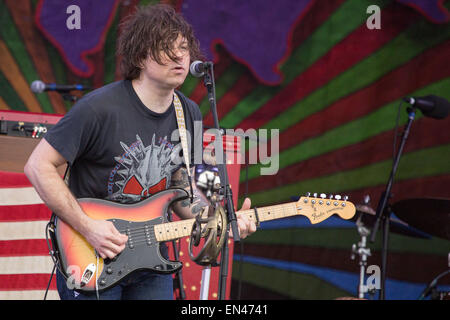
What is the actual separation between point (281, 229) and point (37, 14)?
254 cm

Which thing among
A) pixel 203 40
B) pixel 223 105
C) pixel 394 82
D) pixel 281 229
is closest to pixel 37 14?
pixel 203 40

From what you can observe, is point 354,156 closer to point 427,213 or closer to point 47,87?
point 427,213

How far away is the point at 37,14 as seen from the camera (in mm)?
4062

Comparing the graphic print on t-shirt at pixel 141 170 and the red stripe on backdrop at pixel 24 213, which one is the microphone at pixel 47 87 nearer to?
the red stripe on backdrop at pixel 24 213

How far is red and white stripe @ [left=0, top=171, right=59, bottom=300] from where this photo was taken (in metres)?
3.29

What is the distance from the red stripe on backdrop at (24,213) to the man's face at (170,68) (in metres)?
1.34

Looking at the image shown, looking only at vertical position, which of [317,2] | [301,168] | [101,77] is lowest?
[301,168]

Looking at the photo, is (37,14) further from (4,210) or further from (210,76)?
(210,76)

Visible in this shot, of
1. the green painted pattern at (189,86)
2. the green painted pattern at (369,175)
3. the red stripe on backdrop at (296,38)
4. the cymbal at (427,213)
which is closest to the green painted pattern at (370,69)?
the red stripe on backdrop at (296,38)

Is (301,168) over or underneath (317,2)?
underneath

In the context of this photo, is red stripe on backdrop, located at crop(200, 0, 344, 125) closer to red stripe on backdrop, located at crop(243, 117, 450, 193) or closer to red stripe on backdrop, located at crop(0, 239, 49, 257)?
red stripe on backdrop, located at crop(243, 117, 450, 193)

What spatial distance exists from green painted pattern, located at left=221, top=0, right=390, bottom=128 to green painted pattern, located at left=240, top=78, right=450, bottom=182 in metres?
0.46

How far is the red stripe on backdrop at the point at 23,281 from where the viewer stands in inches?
129

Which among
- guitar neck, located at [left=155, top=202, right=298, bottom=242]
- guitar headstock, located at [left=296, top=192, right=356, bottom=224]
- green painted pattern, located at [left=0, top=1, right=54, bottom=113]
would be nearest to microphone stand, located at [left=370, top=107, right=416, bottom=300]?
guitar headstock, located at [left=296, top=192, right=356, bottom=224]
